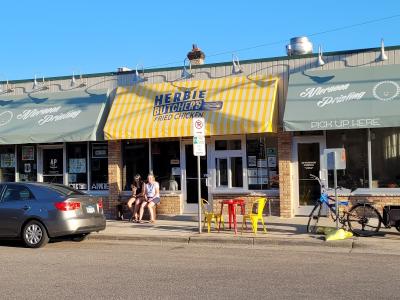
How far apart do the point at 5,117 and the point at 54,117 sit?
2.03 m

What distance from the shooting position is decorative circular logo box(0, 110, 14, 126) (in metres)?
18.7

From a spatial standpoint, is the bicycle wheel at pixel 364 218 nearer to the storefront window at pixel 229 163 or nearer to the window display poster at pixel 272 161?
the window display poster at pixel 272 161

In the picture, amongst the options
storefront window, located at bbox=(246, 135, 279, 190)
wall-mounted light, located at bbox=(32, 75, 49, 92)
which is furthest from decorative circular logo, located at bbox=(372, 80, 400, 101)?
wall-mounted light, located at bbox=(32, 75, 49, 92)

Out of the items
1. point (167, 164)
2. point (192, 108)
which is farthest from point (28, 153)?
point (192, 108)

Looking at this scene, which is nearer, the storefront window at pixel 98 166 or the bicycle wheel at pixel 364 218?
the bicycle wheel at pixel 364 218

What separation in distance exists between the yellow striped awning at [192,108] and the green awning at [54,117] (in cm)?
62

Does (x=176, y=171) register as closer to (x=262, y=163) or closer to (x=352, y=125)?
(x=262, y=163)

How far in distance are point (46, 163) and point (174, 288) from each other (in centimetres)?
1270

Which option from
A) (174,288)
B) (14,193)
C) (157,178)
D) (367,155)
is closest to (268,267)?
(174,288)

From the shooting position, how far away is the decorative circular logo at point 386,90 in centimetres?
1461

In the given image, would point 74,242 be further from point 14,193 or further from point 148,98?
point 148,98

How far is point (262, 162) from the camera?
16.6m

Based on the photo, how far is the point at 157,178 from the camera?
17.7m

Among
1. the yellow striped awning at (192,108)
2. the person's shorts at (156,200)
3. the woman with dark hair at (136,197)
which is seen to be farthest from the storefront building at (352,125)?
the woman with dark hair at (136,197)
